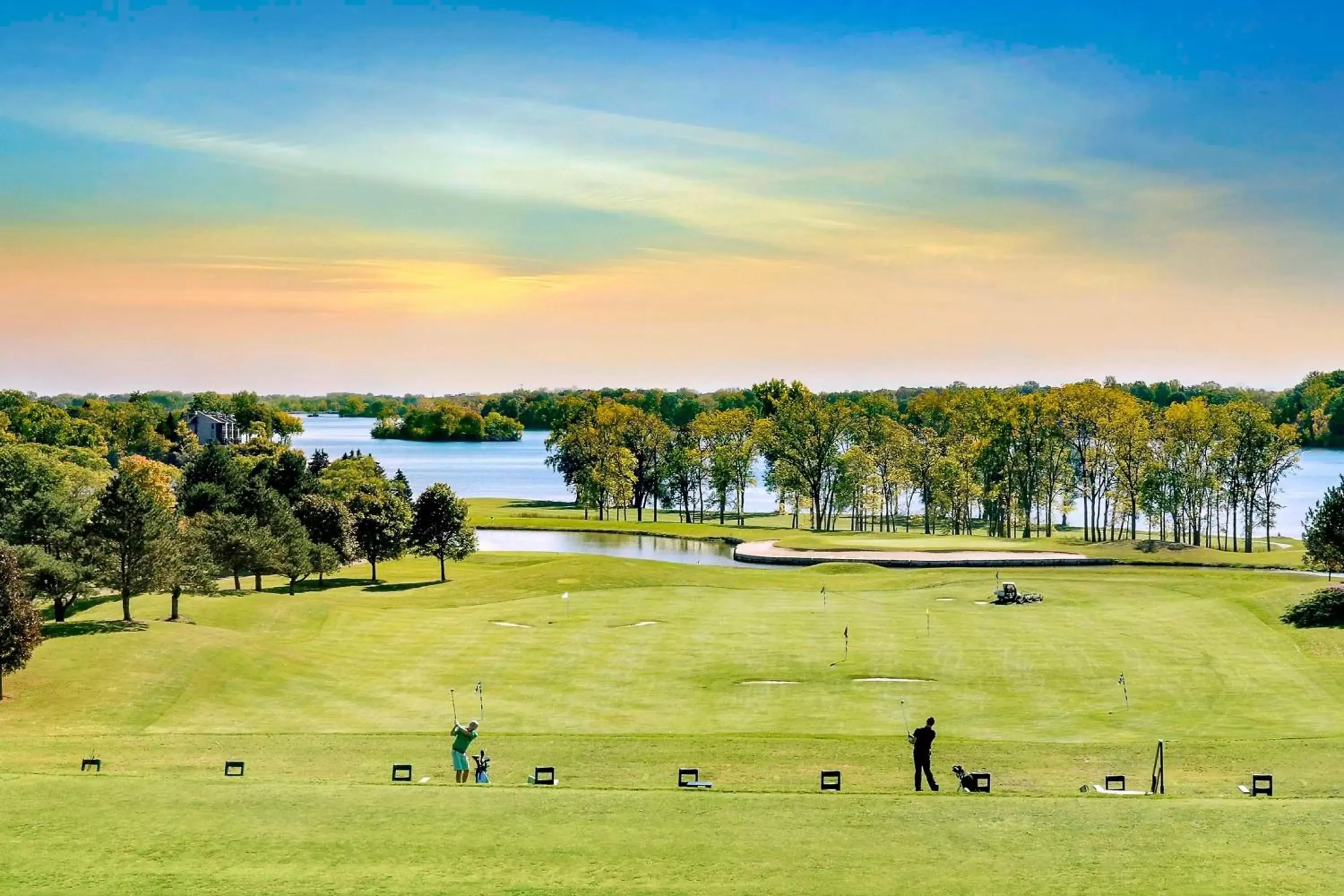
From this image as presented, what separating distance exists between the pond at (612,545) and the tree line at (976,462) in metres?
18.4

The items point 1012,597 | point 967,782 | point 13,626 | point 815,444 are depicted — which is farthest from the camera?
point 815,444

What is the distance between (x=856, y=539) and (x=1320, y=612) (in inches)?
2188

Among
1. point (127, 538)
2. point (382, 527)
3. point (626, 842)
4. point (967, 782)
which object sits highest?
point (127, 538)

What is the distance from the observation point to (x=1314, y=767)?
2675 cm

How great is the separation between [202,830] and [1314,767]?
24.8 metres

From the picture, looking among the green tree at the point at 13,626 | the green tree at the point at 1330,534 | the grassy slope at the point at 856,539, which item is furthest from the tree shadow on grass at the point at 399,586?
the green tree at the point at 1330,534

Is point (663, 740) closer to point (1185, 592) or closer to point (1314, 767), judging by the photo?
point (1314, 767)

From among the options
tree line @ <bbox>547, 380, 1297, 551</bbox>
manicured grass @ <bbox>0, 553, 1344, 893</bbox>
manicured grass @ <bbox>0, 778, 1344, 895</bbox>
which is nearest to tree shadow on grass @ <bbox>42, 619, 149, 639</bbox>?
manicured grass @ <bbox>0, 553, 1344, 893</bbox>

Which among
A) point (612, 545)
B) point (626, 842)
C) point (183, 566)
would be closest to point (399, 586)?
point (183, 566)

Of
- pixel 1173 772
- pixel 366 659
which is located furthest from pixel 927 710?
pixel 366 659

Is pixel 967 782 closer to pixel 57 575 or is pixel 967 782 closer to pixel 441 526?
pixel 57 575

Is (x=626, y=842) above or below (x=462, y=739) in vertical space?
below

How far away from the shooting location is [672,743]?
30266mm

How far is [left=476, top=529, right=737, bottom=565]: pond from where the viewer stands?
104312 millimetres
